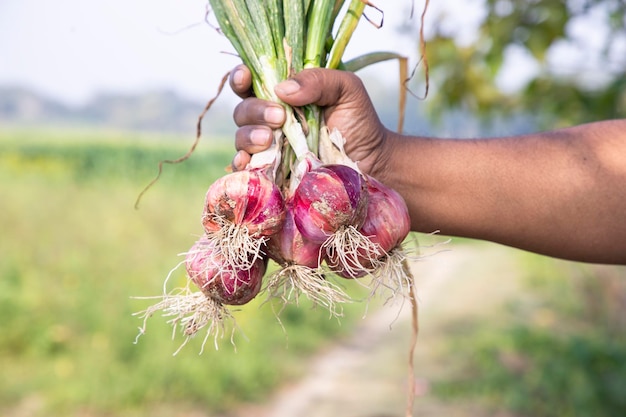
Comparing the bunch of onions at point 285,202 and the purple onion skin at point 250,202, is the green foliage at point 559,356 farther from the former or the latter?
the purple onion skin at point 250,202

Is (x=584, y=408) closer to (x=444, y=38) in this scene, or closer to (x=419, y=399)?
(x=419, y=399)

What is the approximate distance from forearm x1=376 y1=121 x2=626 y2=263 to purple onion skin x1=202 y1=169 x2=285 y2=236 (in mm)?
542

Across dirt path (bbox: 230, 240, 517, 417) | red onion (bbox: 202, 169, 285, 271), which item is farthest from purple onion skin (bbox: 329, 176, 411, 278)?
dirt path (bbox: 230, 240, 517, 417)

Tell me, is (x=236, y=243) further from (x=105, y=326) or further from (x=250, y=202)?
(x=105, y=326)

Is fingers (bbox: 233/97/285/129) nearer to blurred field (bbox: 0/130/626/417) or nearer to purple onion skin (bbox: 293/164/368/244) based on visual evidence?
purple onion skin (bbox: 293/164/368/244)

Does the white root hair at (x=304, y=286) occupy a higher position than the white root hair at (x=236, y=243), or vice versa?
the white root hair at (x=236, y=243)

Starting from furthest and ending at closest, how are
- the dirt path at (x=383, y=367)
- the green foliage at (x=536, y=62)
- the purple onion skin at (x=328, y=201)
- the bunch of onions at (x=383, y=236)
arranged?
the dirt path at (x=383, y=367) → the green foliage at (x=536, y=62) → the bunch of onions at (x=383, y=236) → the purple onion skin at (x=328, y=201)

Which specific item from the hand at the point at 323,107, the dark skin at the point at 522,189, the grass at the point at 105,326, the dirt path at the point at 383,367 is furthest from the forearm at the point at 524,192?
the grass at the point at 105,326

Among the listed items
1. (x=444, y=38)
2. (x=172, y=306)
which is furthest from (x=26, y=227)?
(x=172, y=306)

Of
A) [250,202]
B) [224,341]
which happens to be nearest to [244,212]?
[250,202]

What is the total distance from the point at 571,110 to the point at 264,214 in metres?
3.05

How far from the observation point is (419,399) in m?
5.02

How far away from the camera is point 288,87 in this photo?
1.41 meters

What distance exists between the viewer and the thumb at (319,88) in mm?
1416
